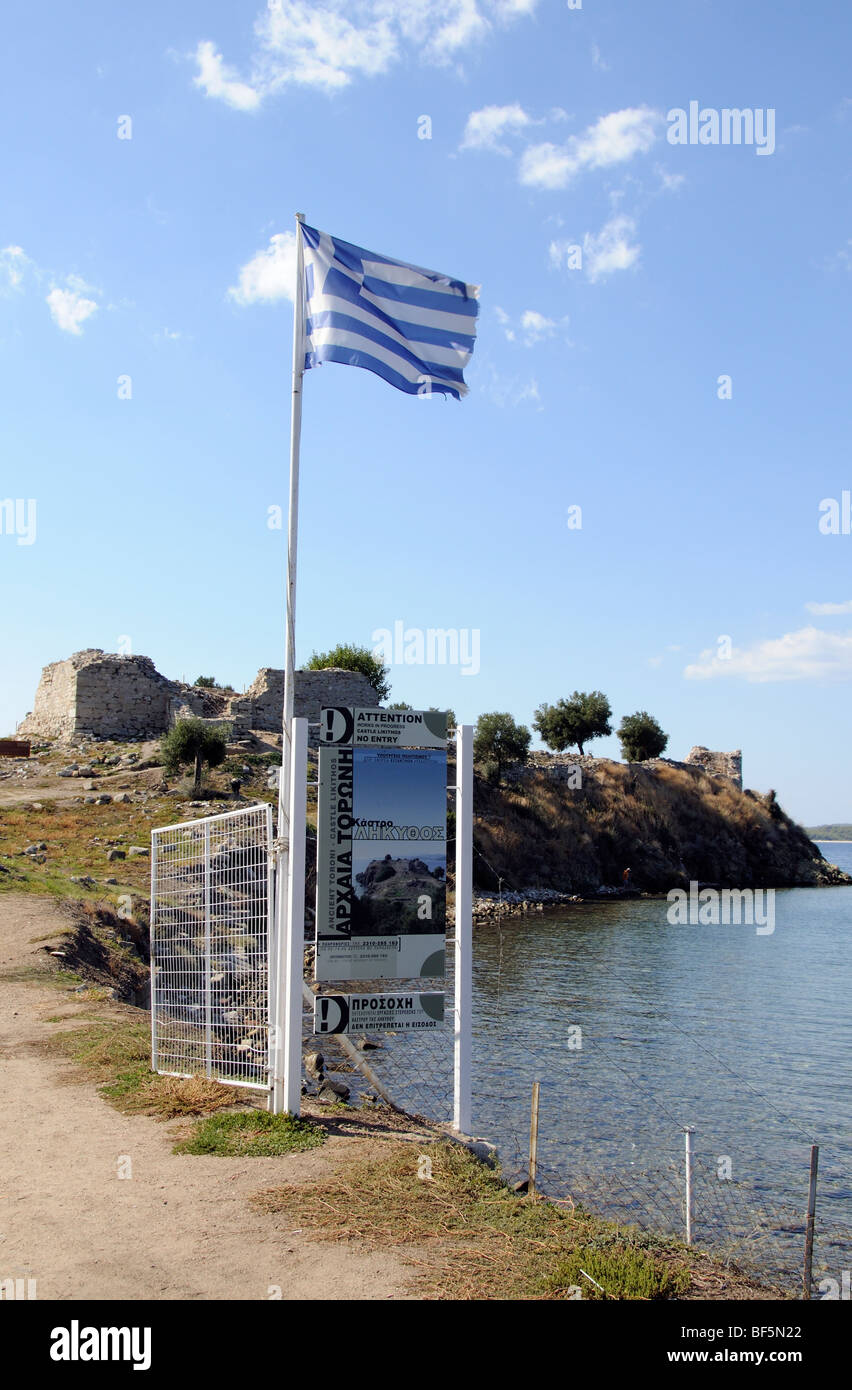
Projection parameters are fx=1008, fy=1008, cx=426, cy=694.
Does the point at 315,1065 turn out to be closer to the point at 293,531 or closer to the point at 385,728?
the point at 385,728

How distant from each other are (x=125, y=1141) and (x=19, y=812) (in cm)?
2601

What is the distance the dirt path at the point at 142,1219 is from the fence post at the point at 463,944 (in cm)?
111

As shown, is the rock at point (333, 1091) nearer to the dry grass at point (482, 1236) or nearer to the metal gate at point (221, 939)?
the metal gate at point (221, 939)

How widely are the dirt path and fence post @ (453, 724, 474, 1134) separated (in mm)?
1105

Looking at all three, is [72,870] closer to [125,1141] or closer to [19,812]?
[19,812]

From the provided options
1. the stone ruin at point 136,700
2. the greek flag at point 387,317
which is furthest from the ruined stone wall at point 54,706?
the greek flag at point 387,317

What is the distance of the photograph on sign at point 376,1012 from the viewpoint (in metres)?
8.76

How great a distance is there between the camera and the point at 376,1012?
8.93 metres

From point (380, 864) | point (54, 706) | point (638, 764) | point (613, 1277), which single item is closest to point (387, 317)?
point (380, 864)

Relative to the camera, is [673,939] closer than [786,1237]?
No

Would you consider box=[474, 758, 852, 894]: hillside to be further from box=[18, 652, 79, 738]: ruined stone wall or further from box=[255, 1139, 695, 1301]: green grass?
box=[255, 1139, 695, 1301]: green grass

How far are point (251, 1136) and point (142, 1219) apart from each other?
187 cm

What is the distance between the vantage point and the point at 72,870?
24.8 m
